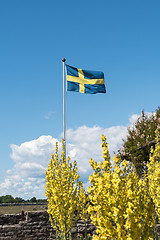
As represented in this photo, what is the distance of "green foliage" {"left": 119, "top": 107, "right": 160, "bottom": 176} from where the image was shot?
13078mm

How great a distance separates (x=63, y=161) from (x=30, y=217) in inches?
167

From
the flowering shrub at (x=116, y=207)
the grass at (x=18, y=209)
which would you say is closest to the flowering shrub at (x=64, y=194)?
the flowering shrub at (x=116, y=207)

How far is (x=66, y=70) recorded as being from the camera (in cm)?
1218

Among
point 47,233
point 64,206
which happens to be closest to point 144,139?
point 47,233

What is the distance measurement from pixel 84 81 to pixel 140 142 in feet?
14.0

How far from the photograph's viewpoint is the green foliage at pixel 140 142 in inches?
515

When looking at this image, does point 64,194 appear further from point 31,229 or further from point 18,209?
point 18,209

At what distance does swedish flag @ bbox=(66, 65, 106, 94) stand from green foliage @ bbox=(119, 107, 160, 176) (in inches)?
119

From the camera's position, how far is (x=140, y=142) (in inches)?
534

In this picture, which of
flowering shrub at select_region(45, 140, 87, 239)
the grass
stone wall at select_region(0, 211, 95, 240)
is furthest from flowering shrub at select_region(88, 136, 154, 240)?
the grass

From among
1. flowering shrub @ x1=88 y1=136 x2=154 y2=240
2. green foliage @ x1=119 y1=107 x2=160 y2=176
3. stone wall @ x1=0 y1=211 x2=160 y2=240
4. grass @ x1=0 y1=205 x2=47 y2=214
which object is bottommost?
stone wall @ x1=0 y1=211 x2=160 y2=240

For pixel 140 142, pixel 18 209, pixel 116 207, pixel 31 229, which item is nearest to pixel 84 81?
pixel 140 142

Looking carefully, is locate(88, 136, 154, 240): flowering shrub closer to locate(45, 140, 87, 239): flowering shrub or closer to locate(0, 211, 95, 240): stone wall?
locate(45, 140, 87, 239): flowering shrub

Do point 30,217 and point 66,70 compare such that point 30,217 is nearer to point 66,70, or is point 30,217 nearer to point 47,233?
point 47,233
